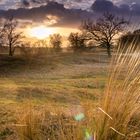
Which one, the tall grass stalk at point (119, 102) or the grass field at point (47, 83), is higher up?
the tall grass stalk at point (119, 102)

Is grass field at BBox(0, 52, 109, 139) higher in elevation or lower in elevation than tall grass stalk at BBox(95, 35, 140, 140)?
lower

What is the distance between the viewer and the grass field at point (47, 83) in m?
5.86

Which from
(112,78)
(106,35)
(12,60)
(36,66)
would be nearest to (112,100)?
(112,78)

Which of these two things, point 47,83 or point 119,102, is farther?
point 47,83

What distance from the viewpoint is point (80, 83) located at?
21.2 metres

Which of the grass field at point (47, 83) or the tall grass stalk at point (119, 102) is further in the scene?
the grass field at point (47, 83)

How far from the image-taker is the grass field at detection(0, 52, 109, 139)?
586cm

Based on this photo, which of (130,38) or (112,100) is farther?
(130,38)

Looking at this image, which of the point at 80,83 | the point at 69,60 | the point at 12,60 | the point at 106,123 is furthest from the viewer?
the point at 69,60

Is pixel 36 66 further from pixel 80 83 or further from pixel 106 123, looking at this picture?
pixel 106 123

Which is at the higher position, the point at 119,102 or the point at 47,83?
the point at 119,102

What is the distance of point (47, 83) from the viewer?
20391 mm

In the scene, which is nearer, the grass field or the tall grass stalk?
the tall grass stalk

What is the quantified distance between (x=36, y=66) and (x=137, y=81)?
34.4m
